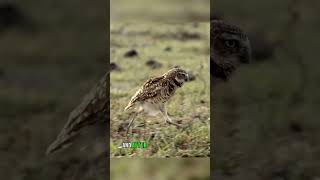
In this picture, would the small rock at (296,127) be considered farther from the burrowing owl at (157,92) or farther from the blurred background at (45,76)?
the burrowing owl at (157,92)

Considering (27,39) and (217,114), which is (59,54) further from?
(217,114)

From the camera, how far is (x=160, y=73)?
6.00m

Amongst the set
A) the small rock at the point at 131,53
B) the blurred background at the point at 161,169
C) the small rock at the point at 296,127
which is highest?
the small rock at the point at 131,53

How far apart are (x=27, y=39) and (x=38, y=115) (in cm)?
83

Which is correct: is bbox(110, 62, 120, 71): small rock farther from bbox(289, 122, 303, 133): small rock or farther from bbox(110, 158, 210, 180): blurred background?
bbox(289, 122, 303, 133): small rock

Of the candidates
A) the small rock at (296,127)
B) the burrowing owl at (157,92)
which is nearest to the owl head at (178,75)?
the burrowing owl at (157,92)

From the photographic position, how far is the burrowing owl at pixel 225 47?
613cm

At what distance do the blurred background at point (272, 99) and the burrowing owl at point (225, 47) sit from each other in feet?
0.30

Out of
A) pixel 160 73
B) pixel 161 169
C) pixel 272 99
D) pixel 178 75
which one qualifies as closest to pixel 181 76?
pixel 178 75

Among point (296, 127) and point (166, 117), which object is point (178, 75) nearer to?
point (166, 117)

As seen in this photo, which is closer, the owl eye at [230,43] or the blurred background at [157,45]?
the blurred background at [157,45]

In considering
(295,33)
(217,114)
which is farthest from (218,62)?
(295,33)

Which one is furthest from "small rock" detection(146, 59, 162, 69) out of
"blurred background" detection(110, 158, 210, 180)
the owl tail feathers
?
"blurred background" detection(110, 158, 210, 180)

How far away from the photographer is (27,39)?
6223 mm
